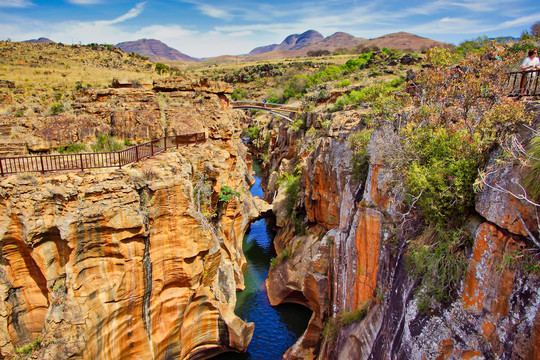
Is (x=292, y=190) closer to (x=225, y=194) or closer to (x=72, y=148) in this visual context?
(x=225, y=194)

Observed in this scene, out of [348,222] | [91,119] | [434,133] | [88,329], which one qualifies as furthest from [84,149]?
[434,133]

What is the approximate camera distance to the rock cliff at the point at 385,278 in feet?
22.1

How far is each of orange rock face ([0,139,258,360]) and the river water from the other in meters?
4.70

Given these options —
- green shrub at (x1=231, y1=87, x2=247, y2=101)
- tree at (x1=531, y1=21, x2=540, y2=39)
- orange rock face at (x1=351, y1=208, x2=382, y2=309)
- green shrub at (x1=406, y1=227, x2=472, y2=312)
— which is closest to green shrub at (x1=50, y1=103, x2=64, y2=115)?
orange rock face at (x1=351, y1=208, x2=382, y2=309)

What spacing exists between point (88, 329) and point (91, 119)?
395 inches

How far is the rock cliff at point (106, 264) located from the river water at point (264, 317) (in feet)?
12.4

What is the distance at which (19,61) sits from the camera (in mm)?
33000

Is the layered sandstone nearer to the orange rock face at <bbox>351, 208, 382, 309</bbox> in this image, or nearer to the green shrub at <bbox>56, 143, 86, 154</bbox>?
the green shrub at <bbox>56, 143, 86, 154</bbox>

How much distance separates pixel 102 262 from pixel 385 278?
29.6 ft

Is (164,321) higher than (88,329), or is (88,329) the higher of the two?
(88,329)

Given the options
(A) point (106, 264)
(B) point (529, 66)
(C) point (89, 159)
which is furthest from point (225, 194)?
(B) point (529, 66)

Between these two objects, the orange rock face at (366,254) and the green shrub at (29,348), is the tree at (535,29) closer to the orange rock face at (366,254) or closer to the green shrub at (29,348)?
the orange rock face at (366,254)

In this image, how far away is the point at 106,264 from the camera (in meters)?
11.6

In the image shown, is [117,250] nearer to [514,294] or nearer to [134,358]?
[134,358]
